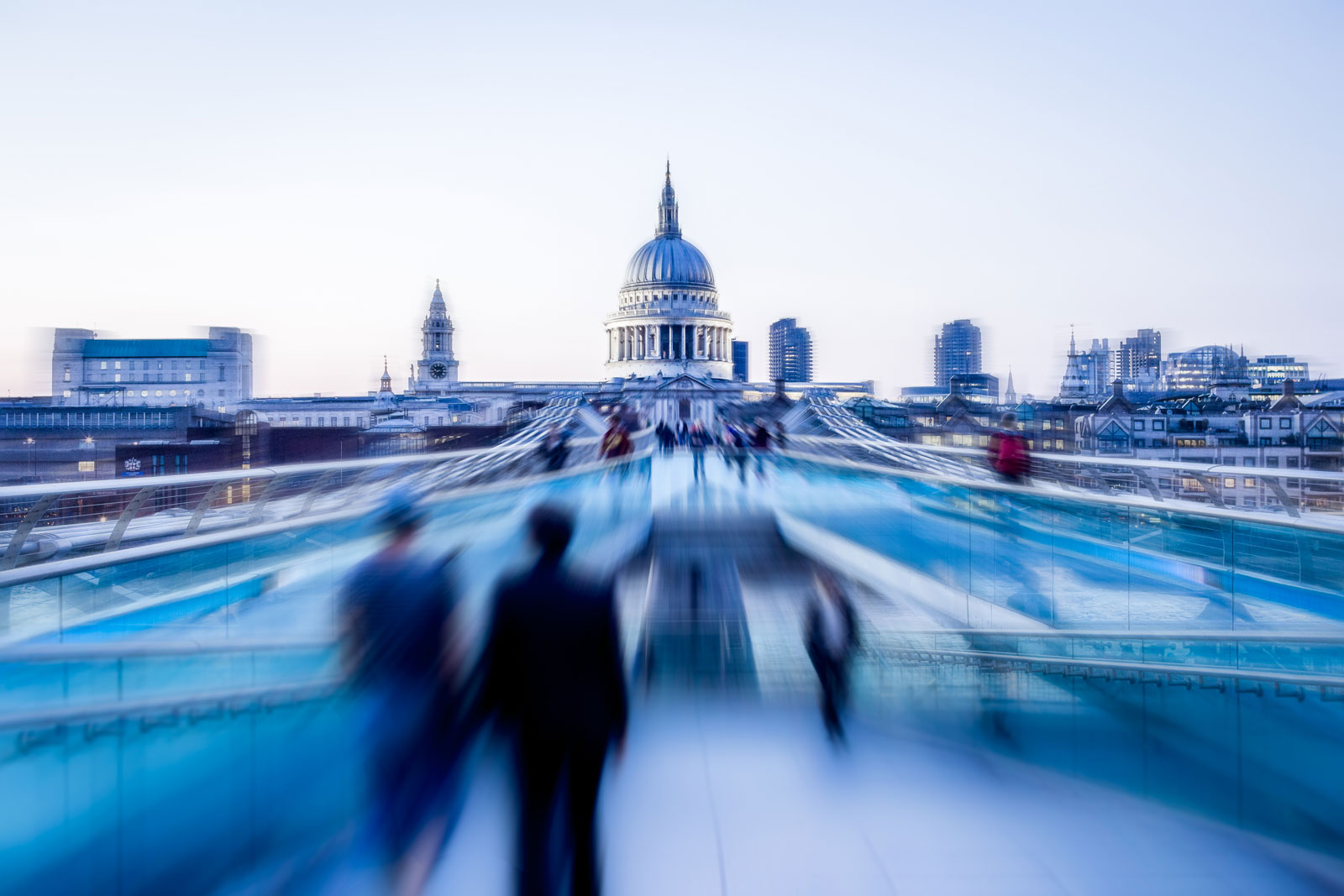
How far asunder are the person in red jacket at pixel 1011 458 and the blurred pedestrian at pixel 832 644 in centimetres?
237

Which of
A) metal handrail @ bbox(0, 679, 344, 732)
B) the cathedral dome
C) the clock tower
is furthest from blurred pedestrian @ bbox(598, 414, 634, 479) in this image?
the clock tower

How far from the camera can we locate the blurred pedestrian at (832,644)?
445 cm

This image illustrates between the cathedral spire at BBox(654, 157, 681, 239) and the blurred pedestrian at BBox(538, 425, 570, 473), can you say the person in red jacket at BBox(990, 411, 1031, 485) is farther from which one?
the cathedral spire at BBox(654, 157, 681, 239)

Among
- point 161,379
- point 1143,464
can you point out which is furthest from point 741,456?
point 161,379

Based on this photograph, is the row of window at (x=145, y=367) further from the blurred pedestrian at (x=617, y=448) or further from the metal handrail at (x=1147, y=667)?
the metal handrail at (x=1147, y=667)

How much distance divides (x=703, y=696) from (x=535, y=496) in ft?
10.4

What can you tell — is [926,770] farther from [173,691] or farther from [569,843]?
[173,691]

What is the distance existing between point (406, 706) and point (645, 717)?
1.20m

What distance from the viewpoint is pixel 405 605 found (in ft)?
12.6

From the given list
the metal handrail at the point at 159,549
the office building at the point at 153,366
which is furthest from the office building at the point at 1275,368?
the office building at the point at 153,366

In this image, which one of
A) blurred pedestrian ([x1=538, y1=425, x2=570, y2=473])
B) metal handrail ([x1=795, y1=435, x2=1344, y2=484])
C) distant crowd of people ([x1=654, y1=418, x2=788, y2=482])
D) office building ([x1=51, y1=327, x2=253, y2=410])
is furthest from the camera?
office building ([x1=51, y1=327, x2=253, y2=410])

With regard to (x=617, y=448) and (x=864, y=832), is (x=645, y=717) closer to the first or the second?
(x=864, y=832)

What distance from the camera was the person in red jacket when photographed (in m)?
7.20

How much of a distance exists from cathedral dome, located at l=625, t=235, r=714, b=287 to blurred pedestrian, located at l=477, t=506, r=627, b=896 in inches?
4071
